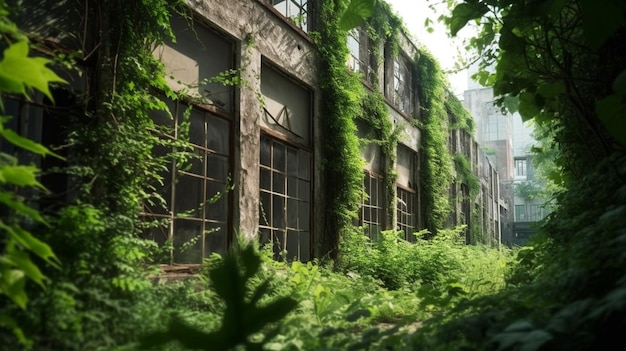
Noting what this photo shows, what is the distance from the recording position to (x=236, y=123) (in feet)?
20.6

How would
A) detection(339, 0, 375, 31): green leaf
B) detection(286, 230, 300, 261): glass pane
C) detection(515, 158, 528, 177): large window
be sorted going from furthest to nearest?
detection(515, 158, 528, 177): large window, detection(286, 230, 300, 261): glass pane, detection(339, 0, 375, 31): green leaf

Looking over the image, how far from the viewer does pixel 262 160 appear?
6922mm

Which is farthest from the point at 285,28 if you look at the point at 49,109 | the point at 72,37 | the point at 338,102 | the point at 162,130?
the point at 49,109

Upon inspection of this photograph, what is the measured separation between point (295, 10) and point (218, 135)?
9.93 ft

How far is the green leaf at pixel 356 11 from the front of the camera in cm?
312

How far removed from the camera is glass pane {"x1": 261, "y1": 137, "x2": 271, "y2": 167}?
6941 millimetres

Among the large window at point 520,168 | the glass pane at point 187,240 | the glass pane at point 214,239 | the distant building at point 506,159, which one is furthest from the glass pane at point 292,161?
the large window at point 520,168

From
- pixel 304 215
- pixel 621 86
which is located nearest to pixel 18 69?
pixel 621 86

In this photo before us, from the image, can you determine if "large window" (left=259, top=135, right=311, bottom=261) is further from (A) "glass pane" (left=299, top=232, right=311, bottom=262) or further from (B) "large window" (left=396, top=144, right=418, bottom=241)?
(B) "large window" (left=396, top=144, right=418, bottom=241)

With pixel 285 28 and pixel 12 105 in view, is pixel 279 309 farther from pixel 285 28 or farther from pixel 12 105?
pixel 285 28

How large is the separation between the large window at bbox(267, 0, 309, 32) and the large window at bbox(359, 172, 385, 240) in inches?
140

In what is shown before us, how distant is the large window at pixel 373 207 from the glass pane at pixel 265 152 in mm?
3385

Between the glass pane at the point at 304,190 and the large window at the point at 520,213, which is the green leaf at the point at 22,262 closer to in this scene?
the glass pane at the point at 304,190

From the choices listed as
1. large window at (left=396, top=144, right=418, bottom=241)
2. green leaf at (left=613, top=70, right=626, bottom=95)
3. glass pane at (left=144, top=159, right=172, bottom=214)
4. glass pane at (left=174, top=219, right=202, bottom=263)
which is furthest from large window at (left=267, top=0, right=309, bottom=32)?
green leaf at (left=613, top=70, right=626, bottom=95)
